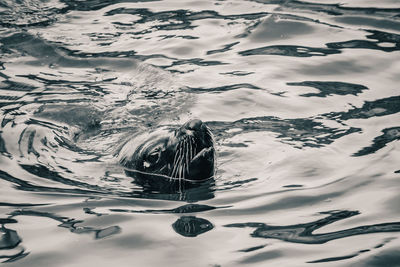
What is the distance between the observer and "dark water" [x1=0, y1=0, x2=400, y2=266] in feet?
15.7

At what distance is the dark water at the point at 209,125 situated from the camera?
4789 millimetres

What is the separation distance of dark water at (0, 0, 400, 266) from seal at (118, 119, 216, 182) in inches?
6.2

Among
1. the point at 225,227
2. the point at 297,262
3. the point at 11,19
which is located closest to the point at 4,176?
the point at 225,227

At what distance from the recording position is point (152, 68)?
9.44 meters

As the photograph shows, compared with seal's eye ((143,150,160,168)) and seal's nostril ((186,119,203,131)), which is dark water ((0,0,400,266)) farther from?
seal's nostril ((186,119,203,131))

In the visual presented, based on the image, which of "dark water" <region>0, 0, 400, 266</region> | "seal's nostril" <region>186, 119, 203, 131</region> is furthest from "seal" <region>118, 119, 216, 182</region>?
"dark water" <region>0, 0, 400, 266</region>

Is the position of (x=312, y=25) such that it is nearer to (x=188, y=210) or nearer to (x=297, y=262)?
(x=188, y=210)

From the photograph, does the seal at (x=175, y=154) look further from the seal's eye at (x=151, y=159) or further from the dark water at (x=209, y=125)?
the dark water at (x=209, y=125)

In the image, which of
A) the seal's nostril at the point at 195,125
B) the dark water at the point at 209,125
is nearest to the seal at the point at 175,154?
the seal's nostril at the point at 195,125

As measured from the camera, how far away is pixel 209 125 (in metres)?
7.61

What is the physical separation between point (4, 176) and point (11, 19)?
5.46 m

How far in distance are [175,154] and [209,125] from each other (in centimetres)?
161

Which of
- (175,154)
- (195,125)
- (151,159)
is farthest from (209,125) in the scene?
(195,125)

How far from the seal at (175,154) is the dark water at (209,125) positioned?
0.52ft
